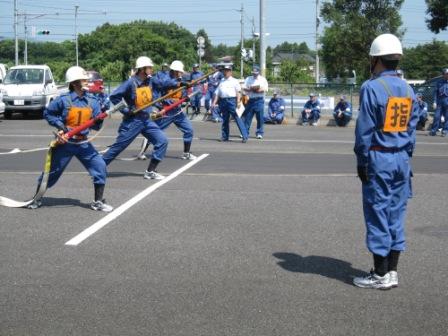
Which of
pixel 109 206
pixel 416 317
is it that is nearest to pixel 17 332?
pixel 416 317

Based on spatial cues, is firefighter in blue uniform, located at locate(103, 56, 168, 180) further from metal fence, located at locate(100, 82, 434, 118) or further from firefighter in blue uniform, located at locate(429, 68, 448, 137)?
metal fence, located at locate(100, 82, 434, 118)

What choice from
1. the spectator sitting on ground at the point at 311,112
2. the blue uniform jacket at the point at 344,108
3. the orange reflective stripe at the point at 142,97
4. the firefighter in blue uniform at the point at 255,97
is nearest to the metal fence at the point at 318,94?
the spectator sitting on ground at the point at 311,112

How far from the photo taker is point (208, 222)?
8.59m

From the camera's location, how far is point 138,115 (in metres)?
11.6

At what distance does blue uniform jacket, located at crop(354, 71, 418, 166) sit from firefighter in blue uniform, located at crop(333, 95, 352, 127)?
19.4 metres

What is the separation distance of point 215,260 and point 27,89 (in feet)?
70.9

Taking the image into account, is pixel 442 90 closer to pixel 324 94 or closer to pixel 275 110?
pixel 275 110

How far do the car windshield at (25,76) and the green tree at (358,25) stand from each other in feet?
98.4

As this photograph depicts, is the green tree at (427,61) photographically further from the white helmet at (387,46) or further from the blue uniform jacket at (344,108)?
the white helmet at (387,46)

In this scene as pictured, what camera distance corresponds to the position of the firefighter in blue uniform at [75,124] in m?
9.01

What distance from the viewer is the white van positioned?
87.6ft

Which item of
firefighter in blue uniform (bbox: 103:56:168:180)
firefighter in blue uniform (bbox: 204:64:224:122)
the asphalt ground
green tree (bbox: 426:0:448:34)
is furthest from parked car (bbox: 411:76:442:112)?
firefighter in blue uniform (bbox: 103:56:168:180)

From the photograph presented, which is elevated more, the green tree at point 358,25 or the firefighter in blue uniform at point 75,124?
the green tree at point 358,25

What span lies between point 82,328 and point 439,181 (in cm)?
834
